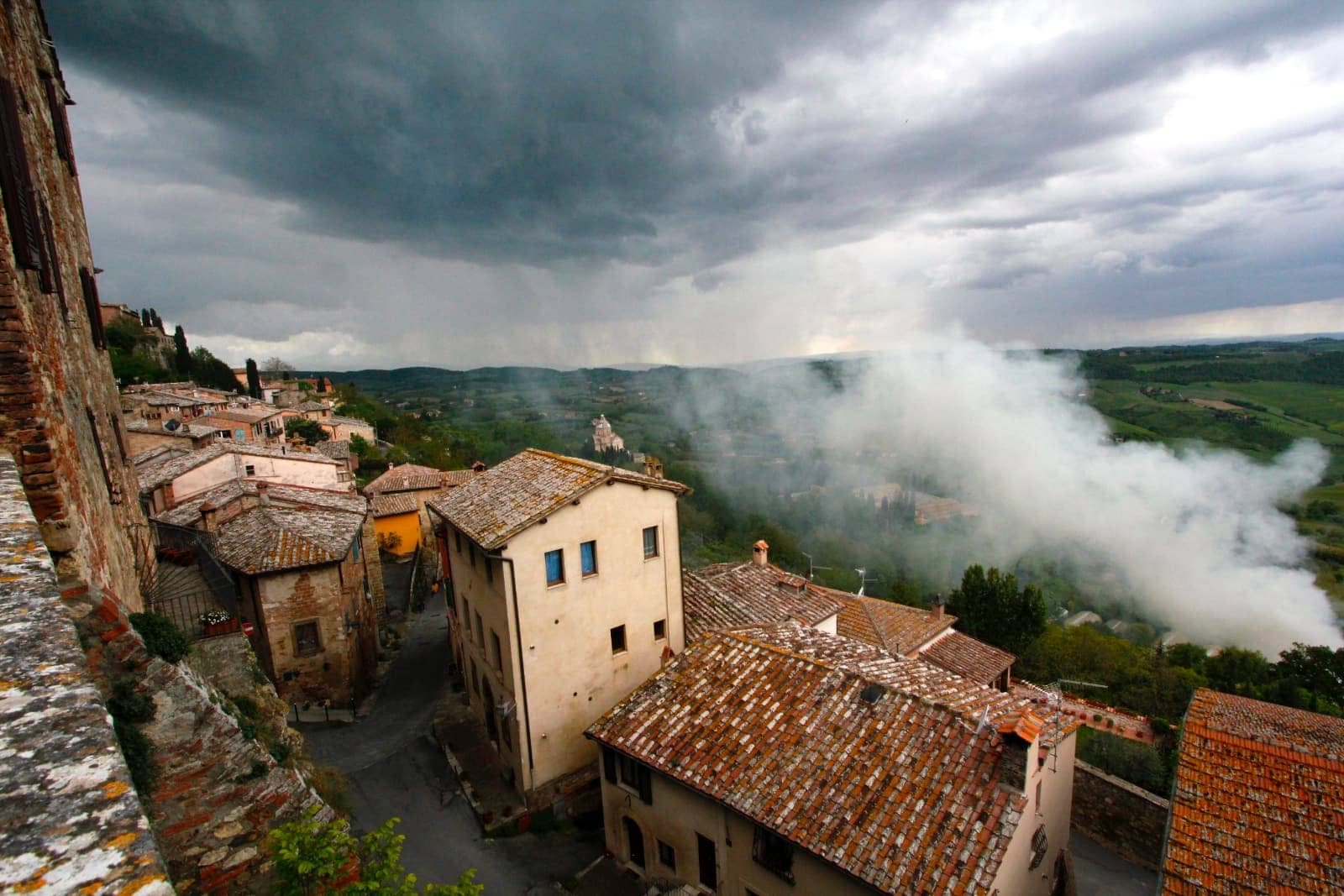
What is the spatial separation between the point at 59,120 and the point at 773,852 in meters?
21.1

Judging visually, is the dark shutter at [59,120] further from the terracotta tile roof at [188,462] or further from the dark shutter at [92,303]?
the terracotta tile roof at [188,462]

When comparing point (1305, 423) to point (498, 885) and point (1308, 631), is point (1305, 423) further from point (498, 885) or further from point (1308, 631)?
point (498, 885)

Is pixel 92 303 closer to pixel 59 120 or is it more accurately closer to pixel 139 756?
pixel 59 120

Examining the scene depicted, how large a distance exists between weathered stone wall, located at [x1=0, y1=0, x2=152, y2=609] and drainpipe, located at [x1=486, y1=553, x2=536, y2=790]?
25.2ft

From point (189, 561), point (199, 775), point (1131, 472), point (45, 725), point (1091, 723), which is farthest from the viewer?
point (1131, 472)

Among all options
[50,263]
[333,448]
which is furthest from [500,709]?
[333,448]

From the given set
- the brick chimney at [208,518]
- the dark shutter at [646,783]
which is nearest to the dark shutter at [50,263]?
the brick chimney at [208,518]

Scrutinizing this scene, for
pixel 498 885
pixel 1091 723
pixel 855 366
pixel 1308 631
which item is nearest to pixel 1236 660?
pixel 1091 723

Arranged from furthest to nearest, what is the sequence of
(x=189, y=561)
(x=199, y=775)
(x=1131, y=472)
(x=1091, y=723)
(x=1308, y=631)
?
(x=1131, y=472), (x=1308, y=631), (x=1091, y=723), (x=189, y=561), (x=199, y=775)

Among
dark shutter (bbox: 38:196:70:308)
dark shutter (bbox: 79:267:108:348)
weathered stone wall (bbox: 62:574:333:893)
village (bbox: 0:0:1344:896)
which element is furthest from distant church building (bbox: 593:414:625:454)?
weathered stone wall (bbox: 62:574:333:893)

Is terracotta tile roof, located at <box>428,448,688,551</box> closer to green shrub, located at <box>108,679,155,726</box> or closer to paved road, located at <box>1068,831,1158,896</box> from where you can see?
green shrub, located at <box>108,679,155,726</box>

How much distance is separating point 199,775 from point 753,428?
13503cm

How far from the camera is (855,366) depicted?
120 meters

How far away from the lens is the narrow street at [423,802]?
51.7 ft
